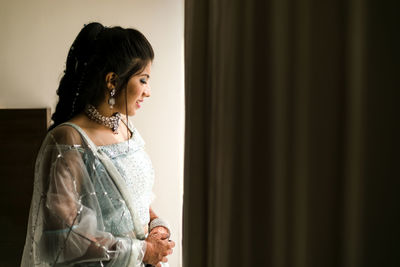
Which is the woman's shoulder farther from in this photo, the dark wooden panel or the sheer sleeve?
the dark wooden panel

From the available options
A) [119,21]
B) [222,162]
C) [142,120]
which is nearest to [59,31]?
[119,21]

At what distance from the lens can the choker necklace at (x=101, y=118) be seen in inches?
43.0

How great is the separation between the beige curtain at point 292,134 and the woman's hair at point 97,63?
786 mm

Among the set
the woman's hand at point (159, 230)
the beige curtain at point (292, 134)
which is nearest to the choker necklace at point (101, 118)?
the woman's hand at point (159, 230)

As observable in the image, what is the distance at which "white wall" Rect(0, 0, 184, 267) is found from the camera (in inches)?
80.8

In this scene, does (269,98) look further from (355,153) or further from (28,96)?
(28,96)

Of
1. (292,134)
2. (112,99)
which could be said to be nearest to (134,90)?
(112,99)

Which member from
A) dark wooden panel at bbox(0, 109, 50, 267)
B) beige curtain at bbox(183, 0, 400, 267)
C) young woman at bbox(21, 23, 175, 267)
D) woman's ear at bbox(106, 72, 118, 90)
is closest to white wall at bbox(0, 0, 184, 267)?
dark wooden panel at bbox(0, 109, 50, 267)

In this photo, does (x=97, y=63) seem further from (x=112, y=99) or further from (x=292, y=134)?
(x=292, y=134)

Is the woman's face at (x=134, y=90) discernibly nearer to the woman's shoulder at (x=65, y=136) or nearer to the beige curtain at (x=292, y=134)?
the woman's shoulder at (x=65, y=136)

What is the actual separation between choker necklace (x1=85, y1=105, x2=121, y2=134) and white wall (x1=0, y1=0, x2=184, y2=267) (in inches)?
42.5

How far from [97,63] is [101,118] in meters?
0.19

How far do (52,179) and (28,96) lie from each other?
4.67ft

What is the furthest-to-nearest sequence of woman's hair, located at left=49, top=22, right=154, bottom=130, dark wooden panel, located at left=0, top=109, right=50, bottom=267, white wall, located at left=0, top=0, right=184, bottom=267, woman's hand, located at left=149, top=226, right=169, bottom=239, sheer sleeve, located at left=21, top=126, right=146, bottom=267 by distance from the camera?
1. white wall, located at left=0, top=0, right=184, bottom=267
2. dark wooden panel, located at left=0, top=109, right=50, bottom=267
3. woman's hand, located at left=149, top=226, right=169, bottom=239
4. woman's hair, located at left=49, top=22, right=154, bottom=130
5. sheer sleeve, located at left=21, top=126, right=146, bottom=267
